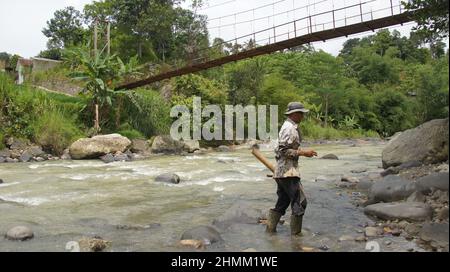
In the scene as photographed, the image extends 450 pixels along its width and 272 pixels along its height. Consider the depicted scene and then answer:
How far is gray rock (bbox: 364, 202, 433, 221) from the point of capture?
16.5ft

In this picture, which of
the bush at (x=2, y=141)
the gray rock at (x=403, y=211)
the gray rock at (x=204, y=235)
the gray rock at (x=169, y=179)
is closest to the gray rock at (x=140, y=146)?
the bush at (x=2, y=141)

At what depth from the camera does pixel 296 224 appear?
4.90 meters

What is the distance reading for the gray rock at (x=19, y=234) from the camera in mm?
4859

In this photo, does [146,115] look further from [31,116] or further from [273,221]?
[273,221]

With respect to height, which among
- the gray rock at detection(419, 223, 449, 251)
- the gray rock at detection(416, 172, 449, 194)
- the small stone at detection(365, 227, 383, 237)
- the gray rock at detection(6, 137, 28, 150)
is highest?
the gray rock at detection(6, 137, 28, 150)

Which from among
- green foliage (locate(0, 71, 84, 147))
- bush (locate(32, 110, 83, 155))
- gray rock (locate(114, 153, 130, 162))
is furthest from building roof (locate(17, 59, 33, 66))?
gray rock (locate(114, 153, 130, 162))

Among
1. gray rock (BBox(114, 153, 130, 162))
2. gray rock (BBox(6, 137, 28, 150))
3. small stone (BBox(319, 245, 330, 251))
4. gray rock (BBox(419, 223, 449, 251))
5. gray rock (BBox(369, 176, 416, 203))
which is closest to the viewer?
gray rock (BBox(419, 223, 449, 251))

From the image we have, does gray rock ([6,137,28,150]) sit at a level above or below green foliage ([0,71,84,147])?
below

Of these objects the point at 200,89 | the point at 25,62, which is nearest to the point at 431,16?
the point at 200,89

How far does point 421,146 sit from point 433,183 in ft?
7.03

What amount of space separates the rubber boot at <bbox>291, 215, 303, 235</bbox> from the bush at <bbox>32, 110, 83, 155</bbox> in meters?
12.2

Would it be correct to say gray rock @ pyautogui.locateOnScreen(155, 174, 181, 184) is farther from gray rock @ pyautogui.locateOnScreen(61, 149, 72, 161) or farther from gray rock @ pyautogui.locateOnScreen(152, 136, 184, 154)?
gray rock @ pyautogui.locateOnScreen(152, 136, 184, 154)

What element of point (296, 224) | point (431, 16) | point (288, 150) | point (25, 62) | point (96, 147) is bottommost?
point (296, 224)

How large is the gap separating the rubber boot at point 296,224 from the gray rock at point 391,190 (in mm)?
1676
